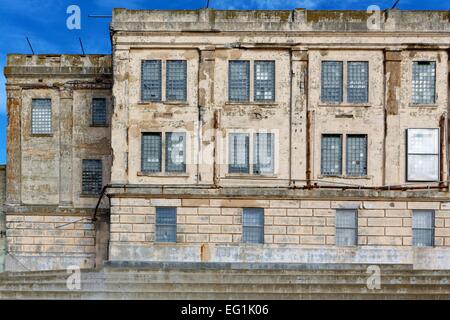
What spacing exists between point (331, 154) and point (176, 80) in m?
7.91

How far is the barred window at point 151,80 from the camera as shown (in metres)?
27.2

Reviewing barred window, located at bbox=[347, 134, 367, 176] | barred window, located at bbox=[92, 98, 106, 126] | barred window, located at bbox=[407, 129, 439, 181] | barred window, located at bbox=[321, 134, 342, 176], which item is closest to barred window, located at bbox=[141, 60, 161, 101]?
barred window, located at bbox=[92, 98, 106, 126]

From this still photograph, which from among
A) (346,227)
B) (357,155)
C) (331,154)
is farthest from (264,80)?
(346,227)

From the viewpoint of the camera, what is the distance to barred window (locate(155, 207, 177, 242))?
2638cm

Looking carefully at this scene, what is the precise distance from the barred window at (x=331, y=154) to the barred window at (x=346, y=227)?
187 cm

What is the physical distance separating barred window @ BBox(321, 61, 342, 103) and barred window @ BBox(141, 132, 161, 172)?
7970 mm

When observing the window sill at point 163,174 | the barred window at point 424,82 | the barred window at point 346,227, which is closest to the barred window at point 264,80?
the window sill at point 163,174

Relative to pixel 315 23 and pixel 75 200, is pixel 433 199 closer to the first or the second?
pixel 315 23

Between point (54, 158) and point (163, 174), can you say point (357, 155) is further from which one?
point (54, 158)

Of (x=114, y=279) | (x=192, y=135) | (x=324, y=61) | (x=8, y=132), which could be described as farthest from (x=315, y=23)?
(x=8, y=132)

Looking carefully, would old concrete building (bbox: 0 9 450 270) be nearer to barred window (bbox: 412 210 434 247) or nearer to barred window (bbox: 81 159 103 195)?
barred window (bbox: 412 210 434 247)

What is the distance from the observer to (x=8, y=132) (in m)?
31.3

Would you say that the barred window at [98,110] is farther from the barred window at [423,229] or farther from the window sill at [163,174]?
the barred window at [423,229]

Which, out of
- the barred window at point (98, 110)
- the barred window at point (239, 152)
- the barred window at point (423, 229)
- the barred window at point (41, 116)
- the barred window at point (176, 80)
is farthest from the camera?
the barred window at point (41, 116)
